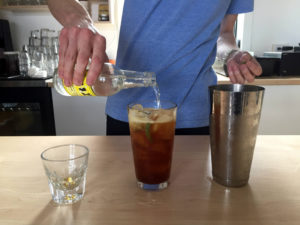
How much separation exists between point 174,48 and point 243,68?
0.22 meters

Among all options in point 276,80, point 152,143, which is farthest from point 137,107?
point 276,80

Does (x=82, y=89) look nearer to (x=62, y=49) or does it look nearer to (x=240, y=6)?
(x=62, y=49)

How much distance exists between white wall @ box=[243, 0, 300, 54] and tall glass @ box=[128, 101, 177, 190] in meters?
2.09

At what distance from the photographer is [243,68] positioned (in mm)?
910

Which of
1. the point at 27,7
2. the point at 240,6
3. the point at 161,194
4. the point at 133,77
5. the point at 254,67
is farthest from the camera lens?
the point at 27,7

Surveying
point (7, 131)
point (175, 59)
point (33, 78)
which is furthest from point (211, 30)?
point (7, 131)

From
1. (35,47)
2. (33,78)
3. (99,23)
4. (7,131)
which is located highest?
(99,23)

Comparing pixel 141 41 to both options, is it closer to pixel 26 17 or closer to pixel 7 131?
pixel 7 131

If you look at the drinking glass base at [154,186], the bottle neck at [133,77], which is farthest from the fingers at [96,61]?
the drinking glass base at [154,186]

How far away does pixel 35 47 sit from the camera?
90.0 inches

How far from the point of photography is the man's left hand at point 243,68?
2.94 feet

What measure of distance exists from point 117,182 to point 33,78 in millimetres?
1624

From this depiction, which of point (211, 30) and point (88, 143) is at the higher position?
point (211, 30)

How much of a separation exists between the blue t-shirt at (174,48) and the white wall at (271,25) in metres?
1.56
